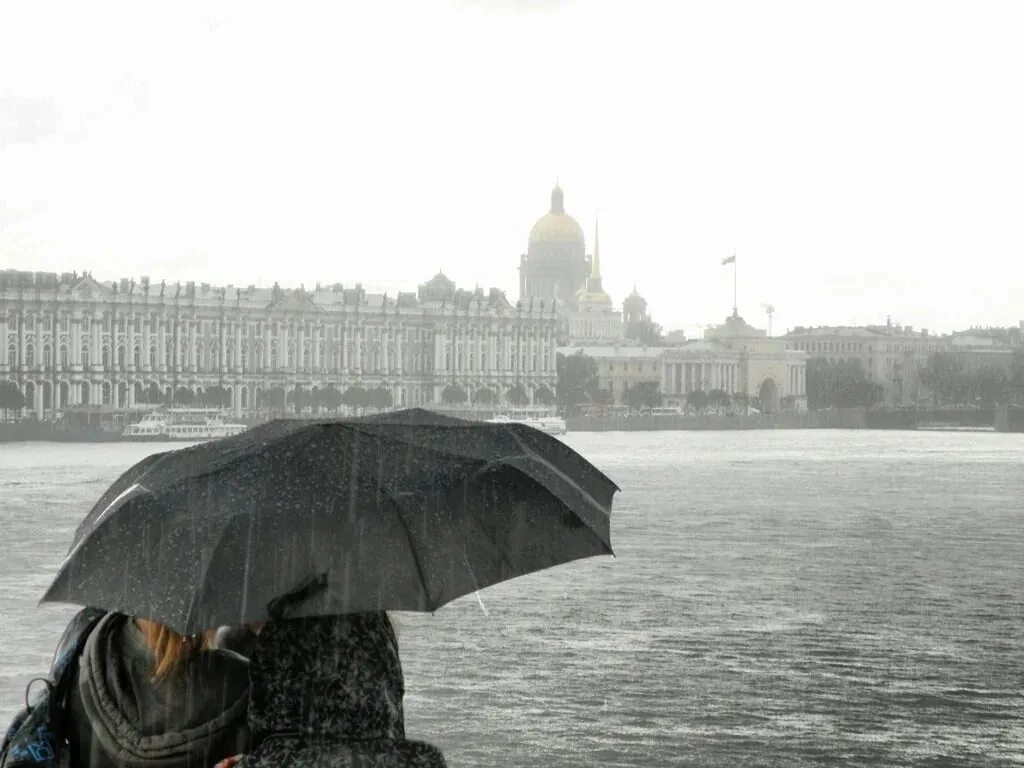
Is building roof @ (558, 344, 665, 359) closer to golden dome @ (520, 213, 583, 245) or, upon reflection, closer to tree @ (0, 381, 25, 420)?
golden dome @ (520, 213, 583, 245)

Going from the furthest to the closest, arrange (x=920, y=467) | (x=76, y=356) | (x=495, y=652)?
(x=76, y=356), (x=920, y=467), (x=495, y=652)

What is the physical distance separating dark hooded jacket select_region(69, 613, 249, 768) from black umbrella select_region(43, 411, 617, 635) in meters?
0.07

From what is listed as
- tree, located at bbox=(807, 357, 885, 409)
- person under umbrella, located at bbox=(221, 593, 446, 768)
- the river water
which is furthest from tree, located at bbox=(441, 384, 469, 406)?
person under umbrella, located at bbox=(221, 593, 446, 768)

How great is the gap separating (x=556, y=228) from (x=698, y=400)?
24083 millimetres

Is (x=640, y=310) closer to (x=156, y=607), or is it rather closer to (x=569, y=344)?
(x=569, y=344)

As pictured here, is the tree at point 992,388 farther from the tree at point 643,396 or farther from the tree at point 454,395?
the tree at point 454,395

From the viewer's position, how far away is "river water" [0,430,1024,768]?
7676mm

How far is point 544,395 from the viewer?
8256cm

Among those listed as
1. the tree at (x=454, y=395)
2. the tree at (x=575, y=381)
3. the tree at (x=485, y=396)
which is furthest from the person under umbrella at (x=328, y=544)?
the tree at (x=575, y=381)

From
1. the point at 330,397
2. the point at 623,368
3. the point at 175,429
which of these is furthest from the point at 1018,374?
the point at 175,429

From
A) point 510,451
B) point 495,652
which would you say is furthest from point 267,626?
point 495,652

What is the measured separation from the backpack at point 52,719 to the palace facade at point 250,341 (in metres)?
69.2

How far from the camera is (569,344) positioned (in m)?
99.6

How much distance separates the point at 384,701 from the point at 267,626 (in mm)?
170
